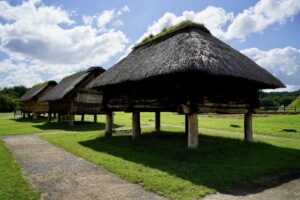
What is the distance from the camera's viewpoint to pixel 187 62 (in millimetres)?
9352

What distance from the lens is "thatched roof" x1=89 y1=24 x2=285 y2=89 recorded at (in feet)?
30.9

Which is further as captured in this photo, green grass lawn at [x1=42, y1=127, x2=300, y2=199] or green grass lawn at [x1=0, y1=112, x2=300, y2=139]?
green grass lawn at [x1=0, y1=112, x2=300, y2=139]

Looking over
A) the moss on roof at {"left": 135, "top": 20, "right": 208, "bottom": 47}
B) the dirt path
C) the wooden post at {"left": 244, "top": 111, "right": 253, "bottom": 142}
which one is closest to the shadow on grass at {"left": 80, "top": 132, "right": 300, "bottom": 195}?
the wooden post at {"left": 244, "top": 111, "right": 253, "bottom": 142}

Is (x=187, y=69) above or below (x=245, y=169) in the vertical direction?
above

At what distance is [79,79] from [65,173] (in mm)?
17087

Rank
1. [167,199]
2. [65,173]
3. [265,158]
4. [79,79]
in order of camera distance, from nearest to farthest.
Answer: [167,199], [65,173], [265,158], [79,79]

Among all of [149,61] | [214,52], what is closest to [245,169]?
[214,52]

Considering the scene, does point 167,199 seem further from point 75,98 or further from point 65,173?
point 75,98

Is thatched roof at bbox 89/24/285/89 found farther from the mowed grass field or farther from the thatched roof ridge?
the mowed grass field

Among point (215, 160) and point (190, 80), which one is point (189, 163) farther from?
point (190, 80)

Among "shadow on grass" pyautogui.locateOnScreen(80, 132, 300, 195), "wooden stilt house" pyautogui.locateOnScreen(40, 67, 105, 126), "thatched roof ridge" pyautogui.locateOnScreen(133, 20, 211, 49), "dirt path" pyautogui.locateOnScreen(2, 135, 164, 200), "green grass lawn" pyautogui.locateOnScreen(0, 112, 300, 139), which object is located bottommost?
"dirt path" pyautogui.locateOnScreen(2, 135, 164, 200)

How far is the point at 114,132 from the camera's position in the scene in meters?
17.2

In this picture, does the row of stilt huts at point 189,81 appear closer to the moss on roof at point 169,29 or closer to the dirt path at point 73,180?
the moss on roof at point 169,29

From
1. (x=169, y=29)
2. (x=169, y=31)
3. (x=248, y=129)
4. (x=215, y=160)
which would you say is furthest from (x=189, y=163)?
(x=169, y=29)
